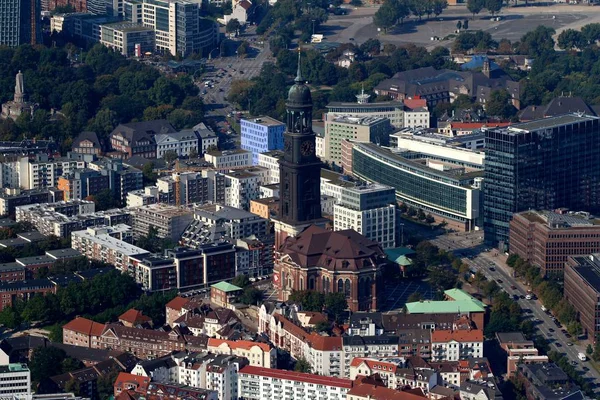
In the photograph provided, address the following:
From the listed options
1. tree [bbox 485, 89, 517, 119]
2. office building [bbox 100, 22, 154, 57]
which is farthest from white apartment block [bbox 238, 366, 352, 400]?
office building [bbox 100, 22, 154, 57]

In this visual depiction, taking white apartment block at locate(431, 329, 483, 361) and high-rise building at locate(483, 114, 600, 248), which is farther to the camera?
high-rise building at locate(483, 114, 600, 248)

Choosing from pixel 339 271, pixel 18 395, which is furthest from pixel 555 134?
pixel 18 395

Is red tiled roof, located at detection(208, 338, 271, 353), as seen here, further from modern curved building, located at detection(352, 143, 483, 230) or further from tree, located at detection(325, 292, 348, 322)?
modern curved building, located at detection(352, 143, 483, 230)

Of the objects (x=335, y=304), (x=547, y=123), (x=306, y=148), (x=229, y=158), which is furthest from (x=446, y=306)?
(x=229, y=158)

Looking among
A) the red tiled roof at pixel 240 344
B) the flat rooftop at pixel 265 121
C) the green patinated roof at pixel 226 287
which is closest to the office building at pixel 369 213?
the green patinated roof at pixel 226 287

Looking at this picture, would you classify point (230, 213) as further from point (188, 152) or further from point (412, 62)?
point (412, 62)

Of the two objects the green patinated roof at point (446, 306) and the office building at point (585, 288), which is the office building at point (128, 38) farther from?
the green patinated roof at point (446, 306)
